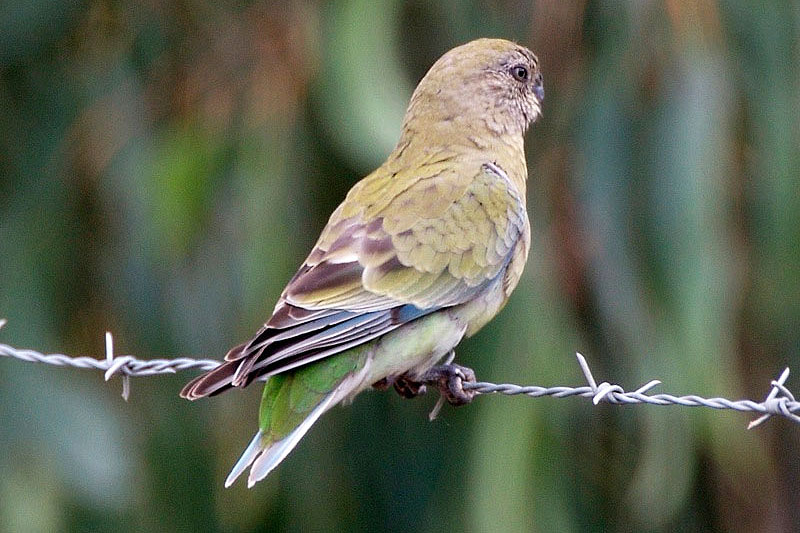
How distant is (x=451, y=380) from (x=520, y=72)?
1238mm

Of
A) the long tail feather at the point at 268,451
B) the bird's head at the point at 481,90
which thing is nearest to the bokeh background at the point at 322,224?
→ the bird's head at the point at 481,90

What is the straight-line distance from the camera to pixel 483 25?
536 centimetres

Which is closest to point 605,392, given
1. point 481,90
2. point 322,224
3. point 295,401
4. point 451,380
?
point 451,380

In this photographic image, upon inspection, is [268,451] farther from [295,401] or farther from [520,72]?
[520,72]

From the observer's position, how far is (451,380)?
12.0 ft

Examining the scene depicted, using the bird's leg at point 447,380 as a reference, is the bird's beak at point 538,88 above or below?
above

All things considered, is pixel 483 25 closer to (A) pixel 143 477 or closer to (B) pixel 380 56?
(B) pixel 380 56

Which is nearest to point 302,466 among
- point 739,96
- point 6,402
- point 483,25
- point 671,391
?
point 6,402

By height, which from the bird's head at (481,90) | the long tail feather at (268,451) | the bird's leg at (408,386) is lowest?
the long tail feather at (268,451)

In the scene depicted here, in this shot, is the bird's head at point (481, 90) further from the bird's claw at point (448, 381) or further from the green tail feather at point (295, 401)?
the green tail feather at point (295, 401)

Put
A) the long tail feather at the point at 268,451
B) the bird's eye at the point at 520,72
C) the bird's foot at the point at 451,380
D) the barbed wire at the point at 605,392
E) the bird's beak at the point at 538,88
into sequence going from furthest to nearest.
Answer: the bird's beak at the point at 538,88 < the bird's eye at the point at 520,72 < the bird's foot at the point at 451,380 < the long tail feather at the point at 268,451 < the barbed wire at the point at 605,392

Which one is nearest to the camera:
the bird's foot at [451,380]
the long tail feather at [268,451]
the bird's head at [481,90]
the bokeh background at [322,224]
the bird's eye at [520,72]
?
the long tail feather at [268,451]

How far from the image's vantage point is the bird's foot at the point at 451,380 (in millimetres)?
3641

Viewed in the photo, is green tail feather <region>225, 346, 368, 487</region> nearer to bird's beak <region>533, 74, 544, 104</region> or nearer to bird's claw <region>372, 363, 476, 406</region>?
bird's claw <region>372, 363, 476, 406</region>
